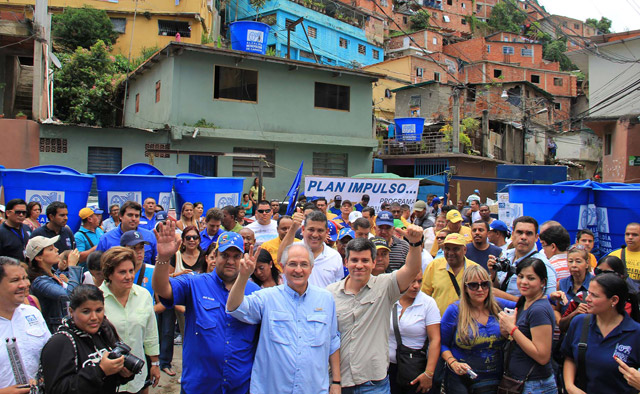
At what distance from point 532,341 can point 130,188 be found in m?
7.58

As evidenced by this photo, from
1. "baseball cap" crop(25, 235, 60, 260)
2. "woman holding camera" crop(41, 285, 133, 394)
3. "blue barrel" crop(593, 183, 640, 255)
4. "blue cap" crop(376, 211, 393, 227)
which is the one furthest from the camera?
"blue barrel" crop(593, 183, 640, 255)

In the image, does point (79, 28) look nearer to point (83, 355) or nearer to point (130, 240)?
point (130, 240)

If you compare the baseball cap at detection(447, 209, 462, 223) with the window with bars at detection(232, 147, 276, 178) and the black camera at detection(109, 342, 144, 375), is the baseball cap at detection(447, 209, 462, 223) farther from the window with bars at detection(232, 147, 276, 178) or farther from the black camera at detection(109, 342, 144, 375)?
the window with bars at detection(232, 147, 276, 178)

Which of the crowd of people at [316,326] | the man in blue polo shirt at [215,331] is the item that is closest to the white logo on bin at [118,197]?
the crowd of people at [316,326]

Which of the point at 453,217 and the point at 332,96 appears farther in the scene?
the point at 332,96

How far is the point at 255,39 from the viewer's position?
59.6 ft

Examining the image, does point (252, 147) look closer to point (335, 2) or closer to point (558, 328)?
point (558, 328)

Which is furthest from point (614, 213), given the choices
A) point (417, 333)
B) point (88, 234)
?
point (88, 234)

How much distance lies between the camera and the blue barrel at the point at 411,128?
24.4 m

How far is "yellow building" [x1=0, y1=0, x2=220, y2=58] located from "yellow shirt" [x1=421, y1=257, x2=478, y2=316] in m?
26.8

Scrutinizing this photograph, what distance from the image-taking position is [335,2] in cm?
3988

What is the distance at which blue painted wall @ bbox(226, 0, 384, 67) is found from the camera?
1371 inches

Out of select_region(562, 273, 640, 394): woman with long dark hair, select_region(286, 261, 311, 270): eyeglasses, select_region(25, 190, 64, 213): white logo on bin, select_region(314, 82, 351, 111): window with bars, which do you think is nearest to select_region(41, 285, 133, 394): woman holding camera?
select_region(286, 261, 311, 270): eyeglasses

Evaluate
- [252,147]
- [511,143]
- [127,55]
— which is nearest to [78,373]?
[252,147]
